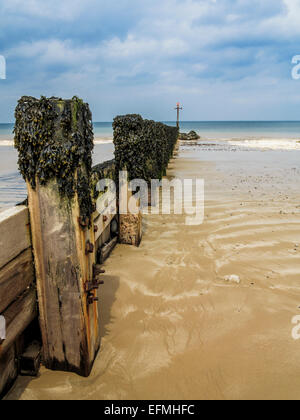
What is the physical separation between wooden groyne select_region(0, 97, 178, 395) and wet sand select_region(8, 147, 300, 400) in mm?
248

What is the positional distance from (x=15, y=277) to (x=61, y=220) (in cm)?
53

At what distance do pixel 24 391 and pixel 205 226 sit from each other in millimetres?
4360

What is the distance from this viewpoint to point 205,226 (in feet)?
19.3

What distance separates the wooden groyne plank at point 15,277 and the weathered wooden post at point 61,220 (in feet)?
0.22

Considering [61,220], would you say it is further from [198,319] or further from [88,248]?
[198,319]

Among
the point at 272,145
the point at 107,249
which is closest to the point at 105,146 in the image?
the point at 272,145

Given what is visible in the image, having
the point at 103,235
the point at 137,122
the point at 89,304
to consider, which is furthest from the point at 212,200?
the point at 89,304

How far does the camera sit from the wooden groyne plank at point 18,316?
6.73 feet

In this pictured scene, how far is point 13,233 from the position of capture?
6.61ft

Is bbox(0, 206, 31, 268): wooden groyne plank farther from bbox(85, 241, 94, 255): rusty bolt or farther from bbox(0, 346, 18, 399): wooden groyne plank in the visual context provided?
bbox(0, 346, 18, 399): wooden groyne plank

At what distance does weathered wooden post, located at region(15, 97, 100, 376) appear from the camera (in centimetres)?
202

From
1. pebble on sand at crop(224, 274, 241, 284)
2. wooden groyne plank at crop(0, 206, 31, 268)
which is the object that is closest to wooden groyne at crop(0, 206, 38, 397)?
wooden groyne plank at crop(0, 206, 31, 268)

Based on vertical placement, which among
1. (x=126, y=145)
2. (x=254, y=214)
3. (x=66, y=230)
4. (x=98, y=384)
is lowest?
(x=98, y=384)

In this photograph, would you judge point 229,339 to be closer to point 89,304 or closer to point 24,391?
point 89,304
